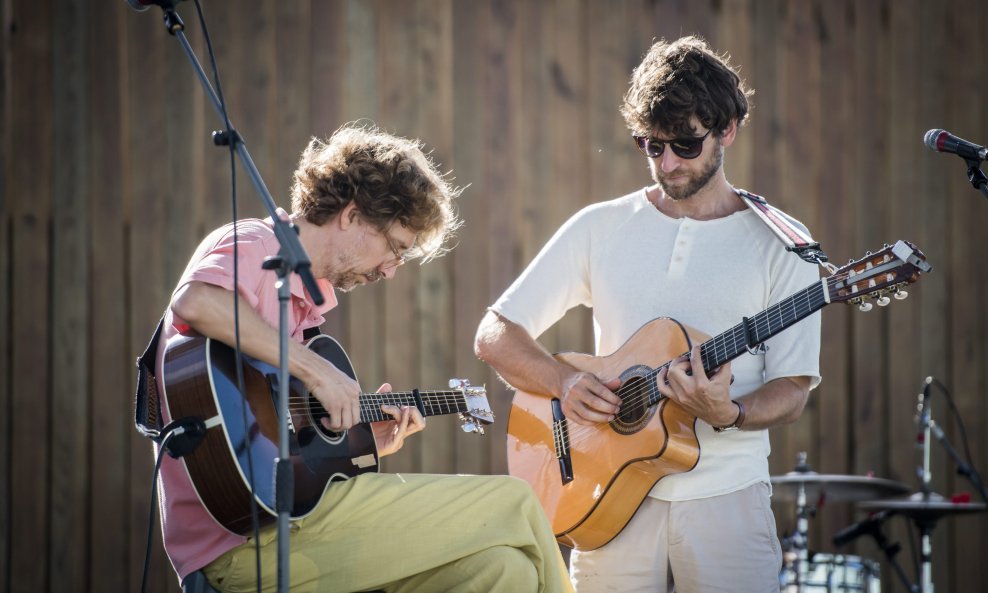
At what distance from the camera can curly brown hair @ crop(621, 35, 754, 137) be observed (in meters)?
3.18

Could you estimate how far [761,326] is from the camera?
116 inches

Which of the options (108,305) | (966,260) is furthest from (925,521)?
(108,305)

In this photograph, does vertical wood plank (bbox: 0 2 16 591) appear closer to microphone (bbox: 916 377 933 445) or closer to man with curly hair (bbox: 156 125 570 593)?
man with curly hair (bbox: 156 125 570 593)

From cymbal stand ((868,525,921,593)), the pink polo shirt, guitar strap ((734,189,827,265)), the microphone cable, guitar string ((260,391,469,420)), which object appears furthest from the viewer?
cymbal stand ((868,525,921,593))

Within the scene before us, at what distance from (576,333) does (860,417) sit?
4.70ft

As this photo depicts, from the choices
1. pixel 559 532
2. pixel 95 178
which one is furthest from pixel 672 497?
pixel 95 178

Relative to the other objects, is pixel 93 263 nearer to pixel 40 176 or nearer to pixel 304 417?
pixel 40 176

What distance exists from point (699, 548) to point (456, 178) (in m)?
2.54

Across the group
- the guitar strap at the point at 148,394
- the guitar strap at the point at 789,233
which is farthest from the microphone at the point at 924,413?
the guitar strap at the point at 148,394

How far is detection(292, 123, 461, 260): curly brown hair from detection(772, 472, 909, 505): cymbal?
2170 millimetres

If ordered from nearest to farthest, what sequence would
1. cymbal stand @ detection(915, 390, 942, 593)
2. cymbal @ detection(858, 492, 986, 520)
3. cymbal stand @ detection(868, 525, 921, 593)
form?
cymbal @ detection(858, 492, 986, 520), cymbal stand @ detection(915, 390, 942, 593), cymbal stand @ detection(868, 525, 921, 593)

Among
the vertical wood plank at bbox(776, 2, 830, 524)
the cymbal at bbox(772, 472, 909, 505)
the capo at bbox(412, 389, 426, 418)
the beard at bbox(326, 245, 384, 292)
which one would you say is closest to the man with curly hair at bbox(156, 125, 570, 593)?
the beard at bbox(326, 245, 384, 292)

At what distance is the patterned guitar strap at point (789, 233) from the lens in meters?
2.92

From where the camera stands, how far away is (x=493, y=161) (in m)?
5.10
